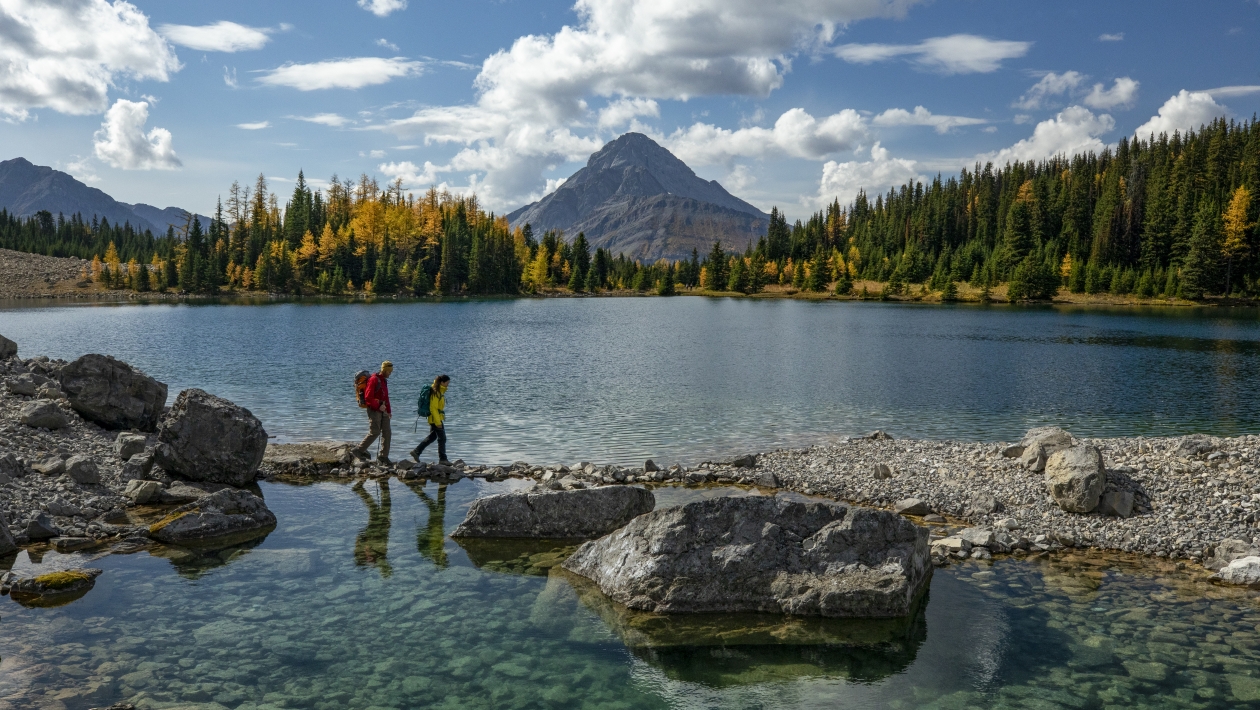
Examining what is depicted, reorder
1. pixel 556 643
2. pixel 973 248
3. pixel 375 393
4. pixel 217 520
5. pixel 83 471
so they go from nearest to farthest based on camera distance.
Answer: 1. pixel 556 643
2. pixel 217 520
3. pixel 83 471
4. pixel 375 393
5. pixel 973 248

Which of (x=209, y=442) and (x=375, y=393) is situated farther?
(x=375, y=393)

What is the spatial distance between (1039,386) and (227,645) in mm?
45054

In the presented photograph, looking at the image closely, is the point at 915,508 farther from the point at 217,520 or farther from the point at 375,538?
the point at 217,520

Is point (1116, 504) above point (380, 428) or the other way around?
the other way around

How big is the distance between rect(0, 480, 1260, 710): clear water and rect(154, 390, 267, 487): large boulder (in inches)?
187

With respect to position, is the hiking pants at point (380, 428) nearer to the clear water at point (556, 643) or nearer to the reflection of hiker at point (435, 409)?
the reflection of hiker at point (435, 409)

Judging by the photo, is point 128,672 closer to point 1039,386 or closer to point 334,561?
point 334,561

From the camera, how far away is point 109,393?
2248 centimetres

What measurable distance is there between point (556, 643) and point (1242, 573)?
13.0m

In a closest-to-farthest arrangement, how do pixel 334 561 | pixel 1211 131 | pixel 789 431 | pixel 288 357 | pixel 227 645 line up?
pixel 227 645 < pixel 334 561 < pixel 789 431 < pixel 288 357 < pixel 1211 131

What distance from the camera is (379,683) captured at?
10250mm

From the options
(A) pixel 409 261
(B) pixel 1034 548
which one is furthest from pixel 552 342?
(A) pixel 409 261

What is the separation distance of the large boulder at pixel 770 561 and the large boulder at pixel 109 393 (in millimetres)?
17802

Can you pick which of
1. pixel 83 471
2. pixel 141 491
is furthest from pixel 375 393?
pixel 83 471
